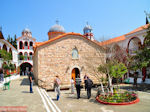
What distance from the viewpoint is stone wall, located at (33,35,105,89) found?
14672 mm

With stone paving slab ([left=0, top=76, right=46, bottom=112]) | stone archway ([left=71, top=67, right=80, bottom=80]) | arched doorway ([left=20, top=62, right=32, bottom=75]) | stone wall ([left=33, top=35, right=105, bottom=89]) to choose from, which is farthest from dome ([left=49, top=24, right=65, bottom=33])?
stone paving slab ([left=0, top=76, right=46, bottom=112])

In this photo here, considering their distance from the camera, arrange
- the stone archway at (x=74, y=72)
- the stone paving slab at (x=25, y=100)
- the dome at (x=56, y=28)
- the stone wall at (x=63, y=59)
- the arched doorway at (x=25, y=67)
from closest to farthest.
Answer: the stone paving slab at (x=25, y=100) < the stone wall at (x=63, y=59) < the stone archway at (x=74, y=72) < the dome at (x=56, y=28) < the arched doorway at (x=25, y=67)

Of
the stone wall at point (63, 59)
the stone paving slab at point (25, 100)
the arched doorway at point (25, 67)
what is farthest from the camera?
the arched doorway at point (25, 67)

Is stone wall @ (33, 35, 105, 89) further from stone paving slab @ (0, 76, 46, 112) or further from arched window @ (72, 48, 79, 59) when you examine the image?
stone paving slab @ (0, 76, 46, 112)

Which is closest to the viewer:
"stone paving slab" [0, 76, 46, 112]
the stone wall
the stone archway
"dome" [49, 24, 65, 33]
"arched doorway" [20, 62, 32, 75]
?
"stone paving slab" [0, 76, 46, 112]

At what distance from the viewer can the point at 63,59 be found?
51.9 feet

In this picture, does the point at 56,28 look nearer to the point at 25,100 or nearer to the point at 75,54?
the point at 75,54

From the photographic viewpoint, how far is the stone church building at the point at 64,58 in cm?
1469

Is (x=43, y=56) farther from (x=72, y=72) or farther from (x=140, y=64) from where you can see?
(x=140, y=64)

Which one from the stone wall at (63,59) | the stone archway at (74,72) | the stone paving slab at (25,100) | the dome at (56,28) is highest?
the dome at (56,28)

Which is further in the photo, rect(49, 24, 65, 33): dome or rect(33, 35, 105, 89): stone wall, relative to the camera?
rect(49, 24, 65, 33): dome

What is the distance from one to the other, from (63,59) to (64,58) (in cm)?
18

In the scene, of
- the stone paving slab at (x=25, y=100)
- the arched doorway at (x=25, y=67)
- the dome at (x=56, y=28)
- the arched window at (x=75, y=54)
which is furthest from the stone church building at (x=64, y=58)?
the arched doorway at (x=25, y=67)

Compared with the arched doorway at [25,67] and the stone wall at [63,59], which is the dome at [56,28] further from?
the stone wall at [63,59]
